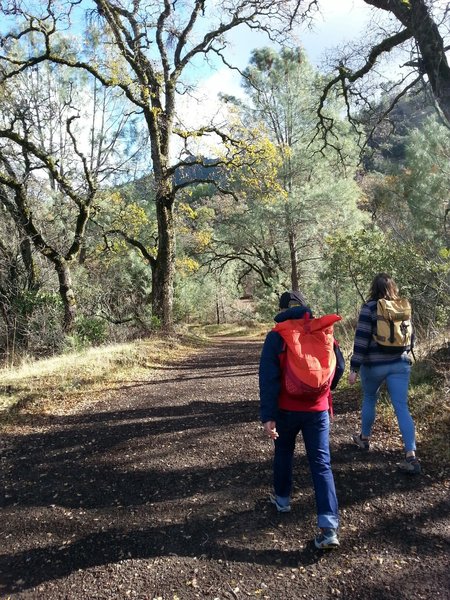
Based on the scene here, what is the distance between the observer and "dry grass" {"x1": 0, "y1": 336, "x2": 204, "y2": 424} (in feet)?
21.3

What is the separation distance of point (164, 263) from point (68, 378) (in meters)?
7.62

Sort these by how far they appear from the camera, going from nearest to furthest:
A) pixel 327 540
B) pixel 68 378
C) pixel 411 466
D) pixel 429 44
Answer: pixel 327 540 < pixel 411 466 < pixel 429 44 < pixel 68 378

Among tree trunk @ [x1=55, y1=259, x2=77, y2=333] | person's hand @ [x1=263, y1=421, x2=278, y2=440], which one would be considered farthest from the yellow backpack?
tree trunk @ [x1=55, y1=259, x2=77, y2=333]

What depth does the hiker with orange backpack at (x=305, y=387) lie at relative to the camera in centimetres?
290

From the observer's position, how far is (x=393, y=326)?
386 centimetres

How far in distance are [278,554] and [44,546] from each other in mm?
1626

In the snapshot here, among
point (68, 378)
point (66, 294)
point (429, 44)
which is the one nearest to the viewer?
point (429, 44)

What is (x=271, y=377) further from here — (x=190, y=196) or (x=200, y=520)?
(x=190, y=196)

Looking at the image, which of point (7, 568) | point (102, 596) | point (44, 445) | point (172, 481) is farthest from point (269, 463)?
point (44, 445)

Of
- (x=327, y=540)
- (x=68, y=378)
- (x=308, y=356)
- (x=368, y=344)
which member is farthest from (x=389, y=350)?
(x=68, y=378)

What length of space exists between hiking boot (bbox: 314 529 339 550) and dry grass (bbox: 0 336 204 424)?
4.67 metres

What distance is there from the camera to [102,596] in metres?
2.53

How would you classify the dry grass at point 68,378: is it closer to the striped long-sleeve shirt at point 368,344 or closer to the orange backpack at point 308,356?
the striped long-sleeve shirt at point 368,344

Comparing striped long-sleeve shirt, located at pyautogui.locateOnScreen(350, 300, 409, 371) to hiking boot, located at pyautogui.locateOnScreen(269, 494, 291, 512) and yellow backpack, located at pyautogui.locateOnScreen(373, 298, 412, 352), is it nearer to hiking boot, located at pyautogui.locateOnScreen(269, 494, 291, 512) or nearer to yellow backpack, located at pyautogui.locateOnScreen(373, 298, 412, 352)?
yellow backpack, located at pyautogui.locateOnScreen(373, 298, 412, 352)
